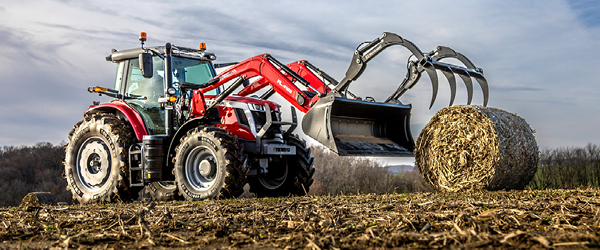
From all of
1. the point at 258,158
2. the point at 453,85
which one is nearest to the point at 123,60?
the point at 258,158

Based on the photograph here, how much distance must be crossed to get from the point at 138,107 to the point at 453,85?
490 cm

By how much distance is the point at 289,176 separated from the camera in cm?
826

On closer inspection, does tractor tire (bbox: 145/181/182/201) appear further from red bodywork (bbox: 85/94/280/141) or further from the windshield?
the windshield

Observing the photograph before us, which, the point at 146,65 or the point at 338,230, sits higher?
the point at 146,65

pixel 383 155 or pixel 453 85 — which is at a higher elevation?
pixel 453 85

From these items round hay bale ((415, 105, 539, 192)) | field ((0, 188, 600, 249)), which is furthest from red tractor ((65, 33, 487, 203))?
field ((0, 188, 600, 249))

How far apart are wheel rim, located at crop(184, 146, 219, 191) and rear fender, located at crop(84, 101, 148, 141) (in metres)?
1.20

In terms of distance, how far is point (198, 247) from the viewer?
2926 millimetres

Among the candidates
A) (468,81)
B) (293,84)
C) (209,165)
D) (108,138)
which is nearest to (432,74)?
(468,81)

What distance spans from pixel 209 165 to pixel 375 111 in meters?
2.66

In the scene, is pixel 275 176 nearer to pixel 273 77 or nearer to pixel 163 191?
pixel 273 77

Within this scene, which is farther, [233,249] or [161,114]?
[161,114]

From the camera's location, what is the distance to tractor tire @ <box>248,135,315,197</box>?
814 cm

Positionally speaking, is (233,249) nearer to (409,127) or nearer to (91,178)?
(409,127)
